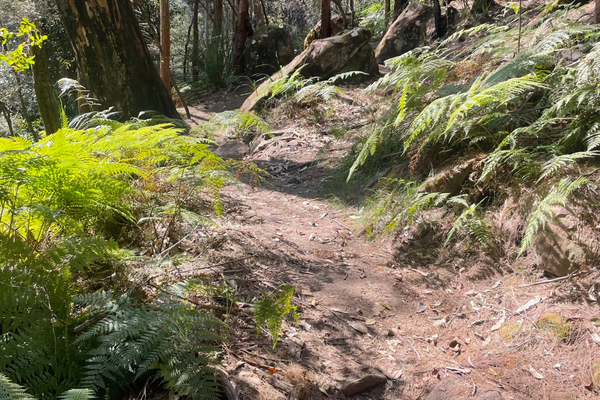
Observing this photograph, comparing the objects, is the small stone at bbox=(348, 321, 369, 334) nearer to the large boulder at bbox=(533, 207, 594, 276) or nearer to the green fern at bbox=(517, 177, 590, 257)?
the green fern at bbox=(517, 177, 590, 257)

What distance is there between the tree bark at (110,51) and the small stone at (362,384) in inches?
155

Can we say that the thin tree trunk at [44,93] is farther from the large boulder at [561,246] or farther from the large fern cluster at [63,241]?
the large boulder at [561,246]

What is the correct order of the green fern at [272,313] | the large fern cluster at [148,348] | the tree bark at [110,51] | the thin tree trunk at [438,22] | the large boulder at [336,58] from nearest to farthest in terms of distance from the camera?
the large fern cluster at [148,348], the green fern at [272,313], the tree bark at [110,51], the large boulder at [336,58], the thin tree trunk at [438,22]

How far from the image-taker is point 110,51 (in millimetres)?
4836

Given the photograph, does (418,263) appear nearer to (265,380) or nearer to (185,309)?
(265,380)

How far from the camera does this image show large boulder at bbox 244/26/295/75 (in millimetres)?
10750

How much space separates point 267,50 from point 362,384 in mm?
9764

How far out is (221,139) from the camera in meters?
6.88

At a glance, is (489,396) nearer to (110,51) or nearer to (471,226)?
(471,226)

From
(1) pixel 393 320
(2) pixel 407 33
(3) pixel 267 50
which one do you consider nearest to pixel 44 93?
(1) pixel 393 320

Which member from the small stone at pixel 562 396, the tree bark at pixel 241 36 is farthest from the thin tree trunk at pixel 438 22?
the small stone at pixel 562 396

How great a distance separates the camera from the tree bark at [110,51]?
15.7 ft

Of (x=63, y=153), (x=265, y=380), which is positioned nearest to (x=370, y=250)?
(x=265, y=380)

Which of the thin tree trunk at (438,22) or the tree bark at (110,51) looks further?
the thin tree trunk at (438,22)
